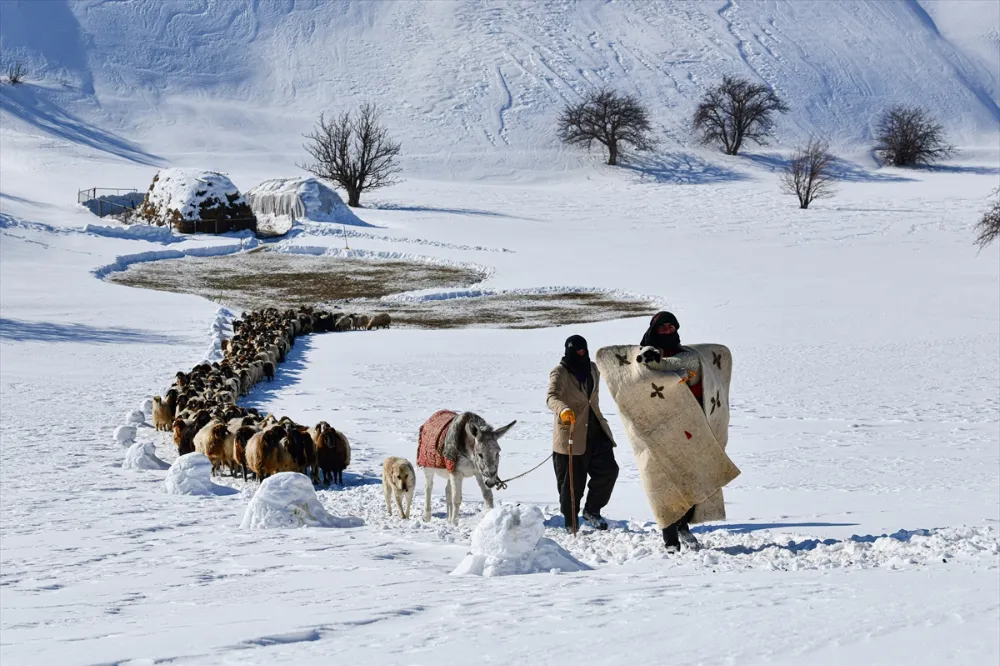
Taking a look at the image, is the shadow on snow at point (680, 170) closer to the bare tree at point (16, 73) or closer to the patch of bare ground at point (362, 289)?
the patch of bare ground at point (362, 289)

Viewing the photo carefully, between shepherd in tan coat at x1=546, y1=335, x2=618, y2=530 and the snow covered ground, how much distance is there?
0.29m

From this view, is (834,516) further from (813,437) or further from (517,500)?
(813,437)

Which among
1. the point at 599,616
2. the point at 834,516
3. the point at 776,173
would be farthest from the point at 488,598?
the point at 776,173

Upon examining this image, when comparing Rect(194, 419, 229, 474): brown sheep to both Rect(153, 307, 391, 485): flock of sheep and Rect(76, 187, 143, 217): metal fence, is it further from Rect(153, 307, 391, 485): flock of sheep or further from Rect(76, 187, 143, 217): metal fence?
Rect(76, 187, 143, 217): metal fence

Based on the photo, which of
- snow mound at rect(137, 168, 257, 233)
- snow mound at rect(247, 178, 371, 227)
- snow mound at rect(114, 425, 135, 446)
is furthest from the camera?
snow mound at rect(247, 178, 371, 227)

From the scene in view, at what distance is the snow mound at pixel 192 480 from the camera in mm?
10109

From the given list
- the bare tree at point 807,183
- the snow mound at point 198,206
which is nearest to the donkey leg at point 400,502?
the snow mound at point 198,206

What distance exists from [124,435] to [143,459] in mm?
1342

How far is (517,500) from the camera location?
A: 958 centimetres

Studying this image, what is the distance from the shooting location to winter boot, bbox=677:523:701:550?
732 cm

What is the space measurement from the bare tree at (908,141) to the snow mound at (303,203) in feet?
141

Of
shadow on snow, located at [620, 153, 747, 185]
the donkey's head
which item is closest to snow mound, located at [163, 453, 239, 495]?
the donkey's head

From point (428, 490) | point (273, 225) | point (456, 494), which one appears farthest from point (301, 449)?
point (273, 225)

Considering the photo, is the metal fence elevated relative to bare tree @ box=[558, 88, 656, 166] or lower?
lower
